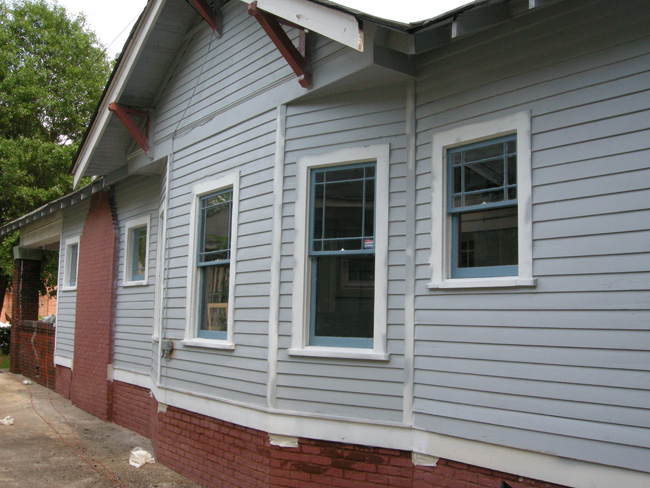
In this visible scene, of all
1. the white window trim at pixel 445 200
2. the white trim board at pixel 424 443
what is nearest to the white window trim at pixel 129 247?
the white trim board at pixel 424 443

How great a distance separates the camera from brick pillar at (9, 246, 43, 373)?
1764 cm

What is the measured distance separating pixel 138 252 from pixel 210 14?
5085 mm

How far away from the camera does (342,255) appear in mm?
6156

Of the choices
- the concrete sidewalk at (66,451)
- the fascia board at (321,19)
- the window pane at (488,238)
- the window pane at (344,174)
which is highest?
the fascia board at (321,19)

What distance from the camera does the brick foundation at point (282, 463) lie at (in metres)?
5.16

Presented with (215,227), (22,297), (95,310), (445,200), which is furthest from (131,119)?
(22,297)

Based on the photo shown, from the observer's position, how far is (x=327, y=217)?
20.7ft

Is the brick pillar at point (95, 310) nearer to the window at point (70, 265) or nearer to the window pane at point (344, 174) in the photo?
the window at point (70, 265)

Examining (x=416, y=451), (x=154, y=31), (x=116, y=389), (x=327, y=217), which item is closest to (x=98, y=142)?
(x=154, y=31)

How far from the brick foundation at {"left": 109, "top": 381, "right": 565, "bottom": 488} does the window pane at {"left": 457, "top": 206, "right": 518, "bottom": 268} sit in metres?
1.64

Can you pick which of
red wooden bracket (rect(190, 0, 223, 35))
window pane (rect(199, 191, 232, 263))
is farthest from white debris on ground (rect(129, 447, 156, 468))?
red wooden bracket (rect(190, 0, 223, 35))

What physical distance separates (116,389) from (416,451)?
776cm

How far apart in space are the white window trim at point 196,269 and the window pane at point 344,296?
1.32 meters

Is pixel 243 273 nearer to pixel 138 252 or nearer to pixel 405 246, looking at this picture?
pixel 405 246
